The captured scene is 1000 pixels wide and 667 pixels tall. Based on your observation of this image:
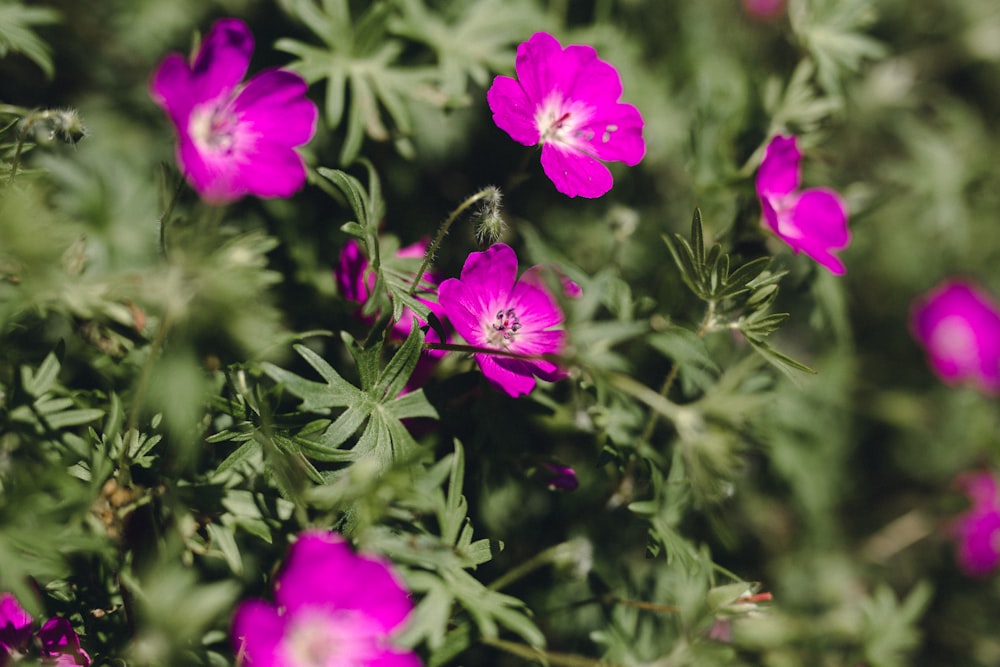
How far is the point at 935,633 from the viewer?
3.05 metres

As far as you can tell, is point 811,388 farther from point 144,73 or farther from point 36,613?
point 144,73

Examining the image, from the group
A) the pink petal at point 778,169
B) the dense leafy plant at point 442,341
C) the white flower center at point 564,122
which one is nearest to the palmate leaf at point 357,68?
the dense leafy plant at point 442,341

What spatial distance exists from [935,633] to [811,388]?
48.4 inches

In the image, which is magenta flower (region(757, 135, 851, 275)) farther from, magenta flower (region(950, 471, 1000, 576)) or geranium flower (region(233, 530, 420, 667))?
magenta flower (region(950, 471, 1000, 576))

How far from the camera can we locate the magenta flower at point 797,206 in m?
1.77

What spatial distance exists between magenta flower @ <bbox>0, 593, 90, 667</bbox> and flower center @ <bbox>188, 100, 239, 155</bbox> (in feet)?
3.09

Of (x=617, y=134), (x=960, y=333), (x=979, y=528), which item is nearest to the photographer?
(x=617, y=134)

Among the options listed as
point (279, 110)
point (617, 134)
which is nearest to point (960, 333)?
point (617, 134)

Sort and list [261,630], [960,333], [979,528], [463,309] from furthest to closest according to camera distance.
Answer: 1. [960,333]
2. [979,528]
3. [463,309]
4. [261,630]

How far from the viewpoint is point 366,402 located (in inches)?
59.3

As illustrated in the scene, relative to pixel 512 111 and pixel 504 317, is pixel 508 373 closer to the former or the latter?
pixel 504 317

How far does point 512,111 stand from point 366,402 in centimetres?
65

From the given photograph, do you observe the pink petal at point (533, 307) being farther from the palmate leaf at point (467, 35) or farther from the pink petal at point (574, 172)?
the palmate leaf at point (467, 35)

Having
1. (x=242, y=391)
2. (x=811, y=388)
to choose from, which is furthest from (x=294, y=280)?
(x=811, y=388)
